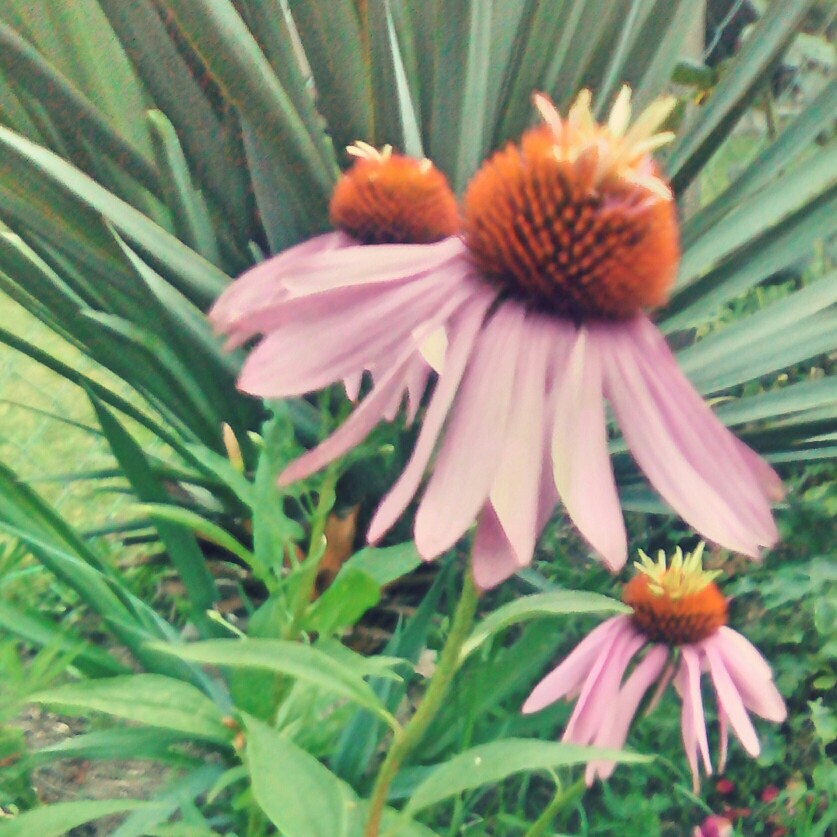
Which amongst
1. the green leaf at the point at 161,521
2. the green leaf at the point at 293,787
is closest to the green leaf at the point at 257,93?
the green leaf at the point at 161,521

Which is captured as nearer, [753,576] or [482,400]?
[482,400]

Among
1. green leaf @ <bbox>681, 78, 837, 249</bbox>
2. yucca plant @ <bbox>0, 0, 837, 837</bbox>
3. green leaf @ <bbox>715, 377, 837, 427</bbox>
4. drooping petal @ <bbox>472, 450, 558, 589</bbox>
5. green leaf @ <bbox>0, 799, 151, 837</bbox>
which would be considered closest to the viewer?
drooping petal @ <bbox>472, 450, 558, 589</bbox>

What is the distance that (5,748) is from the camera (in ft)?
1.66

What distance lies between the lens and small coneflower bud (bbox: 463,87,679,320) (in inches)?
12.6

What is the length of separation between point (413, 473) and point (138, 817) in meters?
0.34

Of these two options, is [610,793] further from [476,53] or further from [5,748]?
[476,53]

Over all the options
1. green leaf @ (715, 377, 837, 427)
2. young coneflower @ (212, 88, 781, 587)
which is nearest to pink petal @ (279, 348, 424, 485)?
young coneflower @ (212, 88, 781, 587)

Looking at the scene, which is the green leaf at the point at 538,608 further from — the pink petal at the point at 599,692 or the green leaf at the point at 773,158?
the green leaf at the point at 773,158

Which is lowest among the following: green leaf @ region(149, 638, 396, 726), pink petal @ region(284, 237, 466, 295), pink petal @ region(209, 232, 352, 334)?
green leaf @ region(149, 638, 396, 726)

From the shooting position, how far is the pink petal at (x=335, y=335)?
0.30 m

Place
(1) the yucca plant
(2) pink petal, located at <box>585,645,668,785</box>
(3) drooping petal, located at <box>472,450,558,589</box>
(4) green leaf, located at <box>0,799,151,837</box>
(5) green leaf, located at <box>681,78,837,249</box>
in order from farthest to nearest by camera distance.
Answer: (5) green leaf, located at <box>681,78,837,249</box>
(1) the yucca plant
(2) pink petal, located at <box>585,645,668,785</box>
(4) green leaf, located at <box>0,799,151,837</box>
(3) drooping petal, located at <box>472,450,558,589</box>

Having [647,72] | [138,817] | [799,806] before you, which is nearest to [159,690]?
[138,817]

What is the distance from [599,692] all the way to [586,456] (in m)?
0.27

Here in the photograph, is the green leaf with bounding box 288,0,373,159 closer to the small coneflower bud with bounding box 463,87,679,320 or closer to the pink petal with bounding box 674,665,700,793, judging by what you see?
the small coneflower bud with bounding box 463,87,679,320
